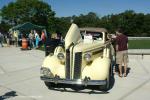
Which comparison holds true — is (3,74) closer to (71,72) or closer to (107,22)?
(71,72)

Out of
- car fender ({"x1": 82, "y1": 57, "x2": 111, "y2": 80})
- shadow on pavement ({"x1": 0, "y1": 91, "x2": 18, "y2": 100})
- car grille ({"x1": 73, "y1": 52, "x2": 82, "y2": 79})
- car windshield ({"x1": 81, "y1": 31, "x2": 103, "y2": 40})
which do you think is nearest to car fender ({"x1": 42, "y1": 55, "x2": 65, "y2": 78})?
car grille ({"x1": 73, "y1": 52, "x2": 82, "y2": 79})

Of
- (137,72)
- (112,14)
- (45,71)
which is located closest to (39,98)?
(45,71)

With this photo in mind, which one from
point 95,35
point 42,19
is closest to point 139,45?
point 95,35

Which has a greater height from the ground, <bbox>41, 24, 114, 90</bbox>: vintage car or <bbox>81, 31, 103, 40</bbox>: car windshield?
<bbox>81, 31, 103, 40</bbox>: car windshield

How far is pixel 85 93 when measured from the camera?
9.19m

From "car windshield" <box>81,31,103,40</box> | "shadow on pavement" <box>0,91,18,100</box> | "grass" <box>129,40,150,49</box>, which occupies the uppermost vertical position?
"car windshield" <box>81,31,103,40</box>

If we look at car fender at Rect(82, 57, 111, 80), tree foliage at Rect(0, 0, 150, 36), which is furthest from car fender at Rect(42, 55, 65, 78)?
tree foliage at Rect(0, 0, 150, 36)

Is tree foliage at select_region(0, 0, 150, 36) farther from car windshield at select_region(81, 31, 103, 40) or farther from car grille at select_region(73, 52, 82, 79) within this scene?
car grille at select_region(73, 52, 82, 79)

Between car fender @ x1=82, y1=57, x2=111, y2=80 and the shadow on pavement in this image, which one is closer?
the shadow on pavement

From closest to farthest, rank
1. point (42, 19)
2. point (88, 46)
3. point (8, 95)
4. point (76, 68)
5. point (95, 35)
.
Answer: point (8, 95) < point (76, 68) < point (88, 46) < point (95, 35) < point (42, 19)

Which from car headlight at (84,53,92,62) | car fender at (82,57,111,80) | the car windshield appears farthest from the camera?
the car windshield

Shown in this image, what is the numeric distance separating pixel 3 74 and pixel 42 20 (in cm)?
7721

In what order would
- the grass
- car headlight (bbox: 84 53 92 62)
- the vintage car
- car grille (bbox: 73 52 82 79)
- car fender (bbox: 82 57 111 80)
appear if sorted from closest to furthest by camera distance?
the vintage car
car fender (bbox: 82 57 111 80)
car grille (bbox: 73 52 82 79)
car headlight (bbox: 84 53 92 62)
the grass

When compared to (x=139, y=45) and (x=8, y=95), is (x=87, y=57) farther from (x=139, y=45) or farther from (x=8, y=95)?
(x=139, y=45)
